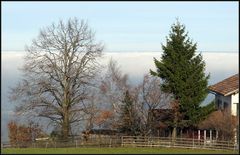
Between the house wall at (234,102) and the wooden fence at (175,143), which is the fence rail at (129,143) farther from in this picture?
the house wall at (234,102)

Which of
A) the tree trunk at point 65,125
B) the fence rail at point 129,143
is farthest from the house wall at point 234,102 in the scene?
the tree trunk at point 65,125

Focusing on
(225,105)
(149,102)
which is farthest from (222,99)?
(149,102)

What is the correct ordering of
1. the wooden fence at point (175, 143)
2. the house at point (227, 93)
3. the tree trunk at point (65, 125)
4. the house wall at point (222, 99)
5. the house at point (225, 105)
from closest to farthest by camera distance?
the wooden fence at point (175, 143), the house at point (225, 105), the house at point (227, 93), the house wall at point (222, 99), the tree trunk at point (65, 125)

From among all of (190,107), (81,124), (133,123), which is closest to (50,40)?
(81,124)

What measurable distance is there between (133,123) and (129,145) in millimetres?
4203

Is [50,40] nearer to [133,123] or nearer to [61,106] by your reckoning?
[61,106]

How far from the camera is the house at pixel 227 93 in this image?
50469mm

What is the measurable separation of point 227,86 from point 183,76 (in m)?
4.81

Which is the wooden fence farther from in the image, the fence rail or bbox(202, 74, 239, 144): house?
bbox(202, 74, 239, 144): house

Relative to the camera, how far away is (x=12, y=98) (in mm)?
59438

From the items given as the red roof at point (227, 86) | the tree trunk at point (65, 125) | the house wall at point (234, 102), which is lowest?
the tree trunk at point (65, 125)

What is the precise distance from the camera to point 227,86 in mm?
53344

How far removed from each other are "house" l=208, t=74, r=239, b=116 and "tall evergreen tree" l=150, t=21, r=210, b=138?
2269mm

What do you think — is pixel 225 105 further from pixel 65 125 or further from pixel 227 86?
pixel 65 125
